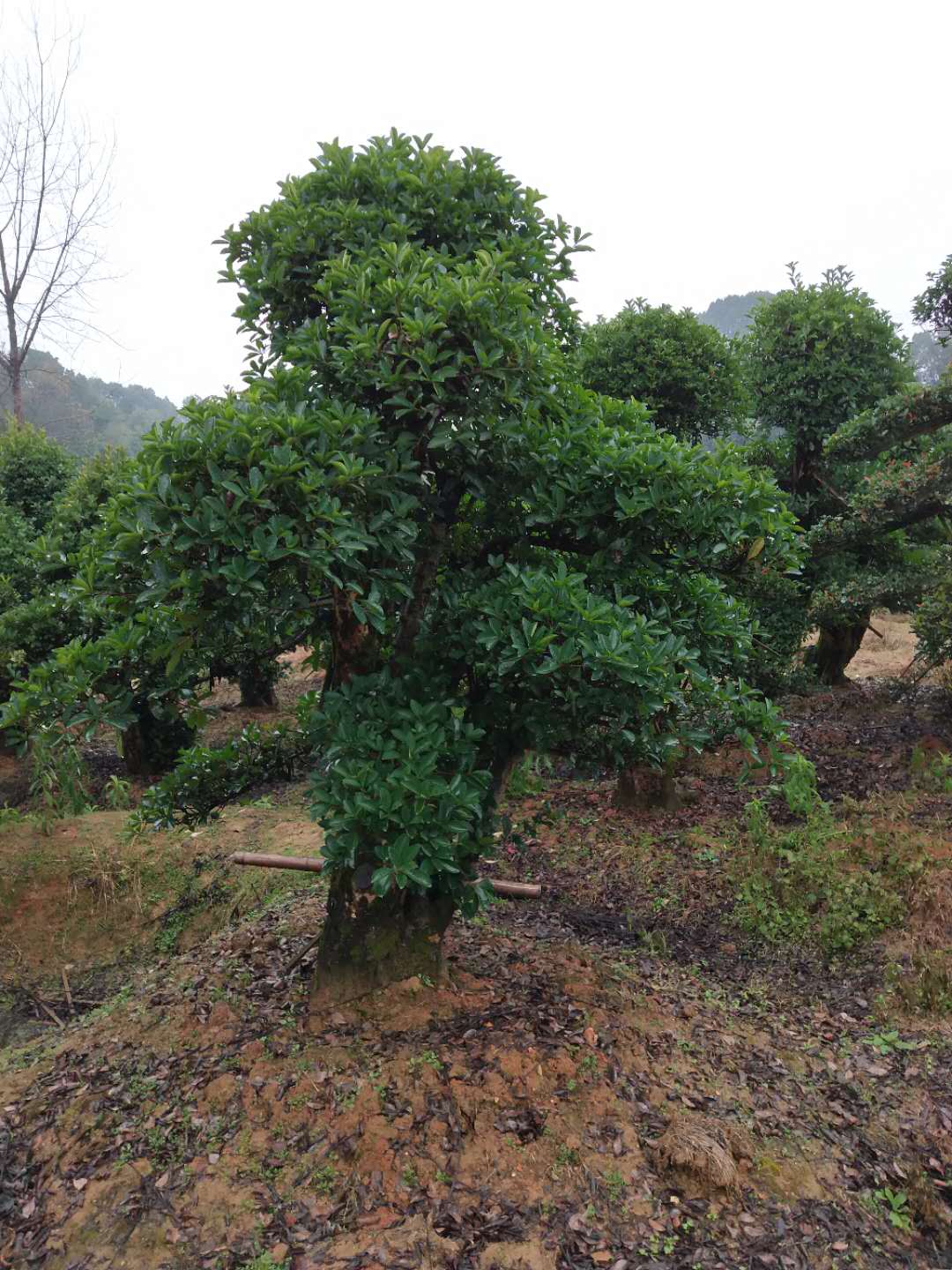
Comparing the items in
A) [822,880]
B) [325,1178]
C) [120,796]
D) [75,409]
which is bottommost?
[120,796]

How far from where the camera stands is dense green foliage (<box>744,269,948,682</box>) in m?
9.39

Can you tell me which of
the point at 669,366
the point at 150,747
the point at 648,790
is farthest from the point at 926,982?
the point at 150,747

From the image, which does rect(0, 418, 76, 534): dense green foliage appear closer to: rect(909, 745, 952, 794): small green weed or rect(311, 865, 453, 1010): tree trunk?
rect(311, 865, 453, 1010): tree trunk

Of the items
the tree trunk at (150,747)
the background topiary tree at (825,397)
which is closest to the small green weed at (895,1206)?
the background topiary tree at (825,397)

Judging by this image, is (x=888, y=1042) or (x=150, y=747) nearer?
(x=888, y=1042)

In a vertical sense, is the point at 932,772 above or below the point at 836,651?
below

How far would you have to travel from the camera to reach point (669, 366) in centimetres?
934

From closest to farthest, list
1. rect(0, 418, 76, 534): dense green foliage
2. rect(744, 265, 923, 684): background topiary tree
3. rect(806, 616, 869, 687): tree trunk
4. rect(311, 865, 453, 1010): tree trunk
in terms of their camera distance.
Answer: rect(311, 865, 453, 1010): tree trunk, rect(744, 265, 923, 684): background topiary tree, rect(806, 616, 869, 687): tree trunk, rect(0, 418, 76, 534): dense green foliage

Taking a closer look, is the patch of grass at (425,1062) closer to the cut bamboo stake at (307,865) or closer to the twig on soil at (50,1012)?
the cut bamboo stake at (307,865)

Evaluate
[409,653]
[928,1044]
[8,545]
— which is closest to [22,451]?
[8,545]

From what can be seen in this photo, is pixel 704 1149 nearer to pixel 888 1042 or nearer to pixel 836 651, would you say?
pixel 888 1042

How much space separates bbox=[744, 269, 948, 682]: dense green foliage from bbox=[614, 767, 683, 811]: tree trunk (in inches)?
118

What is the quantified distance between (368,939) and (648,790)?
4753 mm

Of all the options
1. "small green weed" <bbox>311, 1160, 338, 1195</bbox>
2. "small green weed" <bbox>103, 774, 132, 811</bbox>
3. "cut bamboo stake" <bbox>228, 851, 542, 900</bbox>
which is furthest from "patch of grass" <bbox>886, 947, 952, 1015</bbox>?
"small green weed" <bbox>103, 774, 132, 811</bbox>
